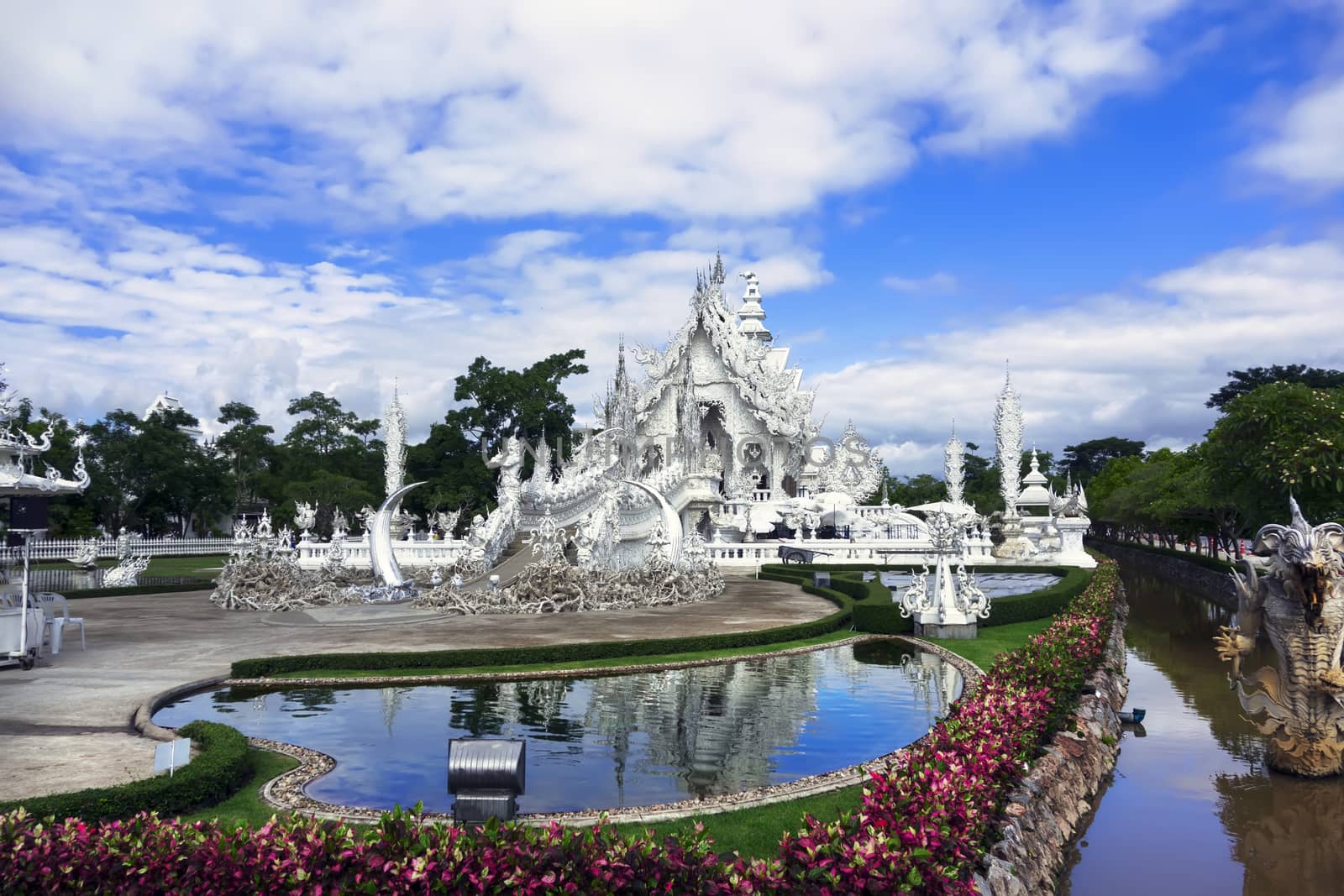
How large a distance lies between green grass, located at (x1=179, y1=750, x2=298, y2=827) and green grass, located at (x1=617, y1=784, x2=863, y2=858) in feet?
9.97

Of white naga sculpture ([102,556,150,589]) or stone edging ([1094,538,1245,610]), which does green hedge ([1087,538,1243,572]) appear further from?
white naga sculpture ([102,556,150,589])

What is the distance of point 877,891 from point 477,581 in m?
20.5

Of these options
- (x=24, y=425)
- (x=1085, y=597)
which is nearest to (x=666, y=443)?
(x=1085, y=597)

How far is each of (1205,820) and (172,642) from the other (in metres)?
16.5

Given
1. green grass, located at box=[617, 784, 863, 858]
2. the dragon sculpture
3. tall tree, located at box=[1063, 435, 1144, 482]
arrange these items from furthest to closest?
1. tall tree, located at box=[1063, 435, 1144, 482]
2. the dragon sculpture
3. green grass, located at box=[617, 784, 863, 858]

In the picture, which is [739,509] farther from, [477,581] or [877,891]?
[877,891]

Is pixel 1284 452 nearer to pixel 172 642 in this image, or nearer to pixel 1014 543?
pixel 1014 543

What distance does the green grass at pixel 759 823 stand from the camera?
653 cm

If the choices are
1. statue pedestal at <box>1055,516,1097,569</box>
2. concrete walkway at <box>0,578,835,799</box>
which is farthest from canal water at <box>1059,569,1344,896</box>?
statue pedestal at <box>1055,516,1097,569</box>

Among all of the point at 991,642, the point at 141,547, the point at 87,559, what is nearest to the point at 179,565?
the point at 87,559

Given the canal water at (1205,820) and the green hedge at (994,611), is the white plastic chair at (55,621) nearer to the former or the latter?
the green hedge at (994,611)

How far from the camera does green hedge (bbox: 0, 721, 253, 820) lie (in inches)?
266

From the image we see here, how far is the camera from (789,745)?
974cm

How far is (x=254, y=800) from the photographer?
7.75 metres
